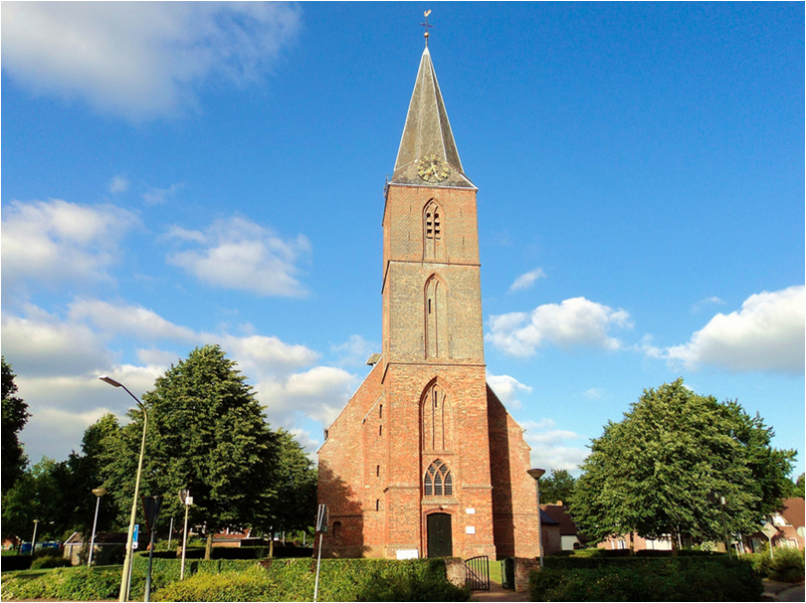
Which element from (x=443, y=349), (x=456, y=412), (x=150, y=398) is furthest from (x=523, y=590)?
(x=150, y=398)

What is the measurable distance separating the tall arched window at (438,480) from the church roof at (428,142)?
701 inches

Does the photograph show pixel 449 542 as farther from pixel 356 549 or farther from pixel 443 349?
pixel 443 349

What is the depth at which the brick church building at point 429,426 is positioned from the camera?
1265 inches

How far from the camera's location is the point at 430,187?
127ft

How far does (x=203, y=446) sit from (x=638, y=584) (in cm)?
1976

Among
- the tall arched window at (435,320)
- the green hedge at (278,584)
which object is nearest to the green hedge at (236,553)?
the green hedge at (278,584)

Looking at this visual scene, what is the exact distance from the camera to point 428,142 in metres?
40.9

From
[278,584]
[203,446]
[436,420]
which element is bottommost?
[278,584]

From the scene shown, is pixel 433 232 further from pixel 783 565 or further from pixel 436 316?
pixel 783 565

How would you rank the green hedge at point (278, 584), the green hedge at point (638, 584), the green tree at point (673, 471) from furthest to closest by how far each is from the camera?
the green tree at point (673, 471), the green hedge at point (278, 584), the green hedge at point (638, 584)

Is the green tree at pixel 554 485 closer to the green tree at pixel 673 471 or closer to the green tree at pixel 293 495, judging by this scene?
the green tree at pixel 293 495

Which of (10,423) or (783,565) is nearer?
(783,565)

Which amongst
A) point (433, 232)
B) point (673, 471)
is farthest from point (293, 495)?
point (673, 471)

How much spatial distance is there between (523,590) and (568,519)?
61.0 m
